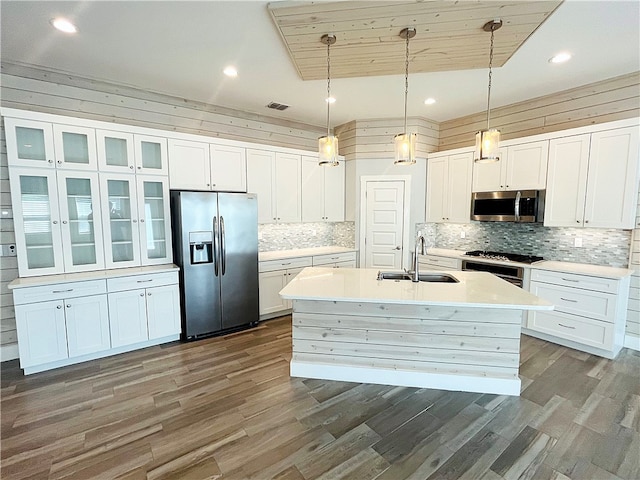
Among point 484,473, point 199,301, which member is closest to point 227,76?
point 199,301

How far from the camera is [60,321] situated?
9.75ft

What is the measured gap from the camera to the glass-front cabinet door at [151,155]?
138 inches

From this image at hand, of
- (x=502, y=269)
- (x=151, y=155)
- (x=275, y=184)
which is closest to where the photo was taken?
(x=151, y=155)

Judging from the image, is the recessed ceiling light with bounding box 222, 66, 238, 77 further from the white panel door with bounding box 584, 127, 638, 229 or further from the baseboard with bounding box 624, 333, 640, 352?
the baseboard with bounding box 624, 333, 640, 352

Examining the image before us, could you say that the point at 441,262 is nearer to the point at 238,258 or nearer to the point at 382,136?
the point at 382,136

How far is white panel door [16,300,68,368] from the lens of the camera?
2828 mm

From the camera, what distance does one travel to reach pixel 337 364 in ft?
9.32

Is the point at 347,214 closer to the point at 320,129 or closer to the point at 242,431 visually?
the point at 320,129

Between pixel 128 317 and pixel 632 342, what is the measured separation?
563cm

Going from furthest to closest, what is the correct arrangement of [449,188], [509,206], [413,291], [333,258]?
[333,258], [449,188], [509,206], [413,291]

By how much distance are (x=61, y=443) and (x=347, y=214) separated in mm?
4390

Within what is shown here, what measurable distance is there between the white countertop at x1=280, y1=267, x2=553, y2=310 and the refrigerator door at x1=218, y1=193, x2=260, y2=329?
1.28 metres

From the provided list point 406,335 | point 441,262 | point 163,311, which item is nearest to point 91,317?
point 163,311

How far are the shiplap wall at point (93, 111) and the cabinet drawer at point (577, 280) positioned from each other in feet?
13.8
